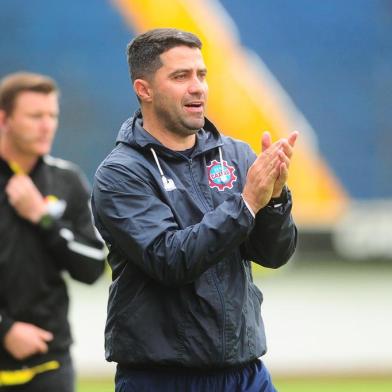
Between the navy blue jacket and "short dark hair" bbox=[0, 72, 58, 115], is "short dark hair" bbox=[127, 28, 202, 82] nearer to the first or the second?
the navy blue jacket

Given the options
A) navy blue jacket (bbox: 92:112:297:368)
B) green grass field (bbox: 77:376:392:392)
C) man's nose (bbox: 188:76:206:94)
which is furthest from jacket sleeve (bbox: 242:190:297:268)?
green grass field (bbox: 77:376:392:392)

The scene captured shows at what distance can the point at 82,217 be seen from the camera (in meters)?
4.85

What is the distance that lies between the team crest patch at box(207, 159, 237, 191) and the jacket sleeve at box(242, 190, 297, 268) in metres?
0.16

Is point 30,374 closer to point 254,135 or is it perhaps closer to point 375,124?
point 254,135

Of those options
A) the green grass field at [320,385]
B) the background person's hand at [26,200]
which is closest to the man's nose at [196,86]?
the background person's hand at [26,200]

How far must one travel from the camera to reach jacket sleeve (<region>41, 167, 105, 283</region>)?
4.63m

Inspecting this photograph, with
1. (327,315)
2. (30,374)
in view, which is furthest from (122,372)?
(327,315)

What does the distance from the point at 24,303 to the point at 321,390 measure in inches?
126

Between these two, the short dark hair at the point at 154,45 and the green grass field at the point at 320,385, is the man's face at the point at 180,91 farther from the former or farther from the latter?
the green grass field at the point at 320,385

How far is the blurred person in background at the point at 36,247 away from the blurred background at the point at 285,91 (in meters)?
4.60

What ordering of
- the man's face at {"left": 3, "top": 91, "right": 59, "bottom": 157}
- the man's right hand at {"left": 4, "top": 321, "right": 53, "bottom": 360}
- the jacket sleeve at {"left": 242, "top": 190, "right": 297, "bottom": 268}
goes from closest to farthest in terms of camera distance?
the jacket sleeve at {"left": 242, "top": 190, "right": 297, "bottom": 268} → the man's right hand at {"left": 4, "top": 321, "right": 53, "bottom": 360} → the man's face at {"left": 3, "top": 91, "right": 59, "bottom": 157}

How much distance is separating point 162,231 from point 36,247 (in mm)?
1391

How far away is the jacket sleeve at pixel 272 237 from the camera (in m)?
3.50

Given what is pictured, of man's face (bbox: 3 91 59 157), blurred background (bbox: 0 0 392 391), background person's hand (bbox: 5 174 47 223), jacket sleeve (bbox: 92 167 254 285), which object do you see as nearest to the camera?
jacket sleeve (bbox: 92 167 254 285)
